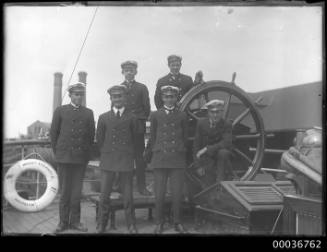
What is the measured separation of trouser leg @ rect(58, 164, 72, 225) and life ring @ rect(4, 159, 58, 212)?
0.44 ft

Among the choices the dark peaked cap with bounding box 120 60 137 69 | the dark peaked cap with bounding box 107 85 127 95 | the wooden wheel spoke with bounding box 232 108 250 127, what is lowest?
the wooden wheel spoke with bounding box 232 108 250 127

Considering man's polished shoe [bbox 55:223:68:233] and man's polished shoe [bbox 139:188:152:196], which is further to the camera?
man's polished shoe [bbox 139:188:152:196]

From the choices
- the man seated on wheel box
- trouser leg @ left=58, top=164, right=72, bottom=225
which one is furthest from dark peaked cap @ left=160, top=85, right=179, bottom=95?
trouser leg @ left=58, top=164, right=72, bottom=225

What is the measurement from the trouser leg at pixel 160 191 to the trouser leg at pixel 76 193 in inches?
29.5

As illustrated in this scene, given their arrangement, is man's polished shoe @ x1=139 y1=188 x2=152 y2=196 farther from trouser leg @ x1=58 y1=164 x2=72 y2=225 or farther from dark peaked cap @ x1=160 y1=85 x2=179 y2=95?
dark peaked cap @ x1=160 y1=85 x2=179 y2=95

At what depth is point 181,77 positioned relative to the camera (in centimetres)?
449

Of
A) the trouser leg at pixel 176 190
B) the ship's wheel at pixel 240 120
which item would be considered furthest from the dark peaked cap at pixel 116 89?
the trouser leg at pixel 176 190

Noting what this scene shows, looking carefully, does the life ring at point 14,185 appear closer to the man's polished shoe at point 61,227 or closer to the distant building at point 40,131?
the man's polished shoe at point 61,227

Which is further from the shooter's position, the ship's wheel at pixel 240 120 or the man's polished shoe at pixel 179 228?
the ship's wheel at pixel 240 120

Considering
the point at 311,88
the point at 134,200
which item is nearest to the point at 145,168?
the point at 134,200

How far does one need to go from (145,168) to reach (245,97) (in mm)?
1361

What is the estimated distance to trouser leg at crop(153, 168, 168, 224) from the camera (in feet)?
12.6

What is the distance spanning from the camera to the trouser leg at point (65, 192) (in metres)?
3.89

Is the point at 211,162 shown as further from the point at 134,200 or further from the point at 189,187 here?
the point at 134,200
